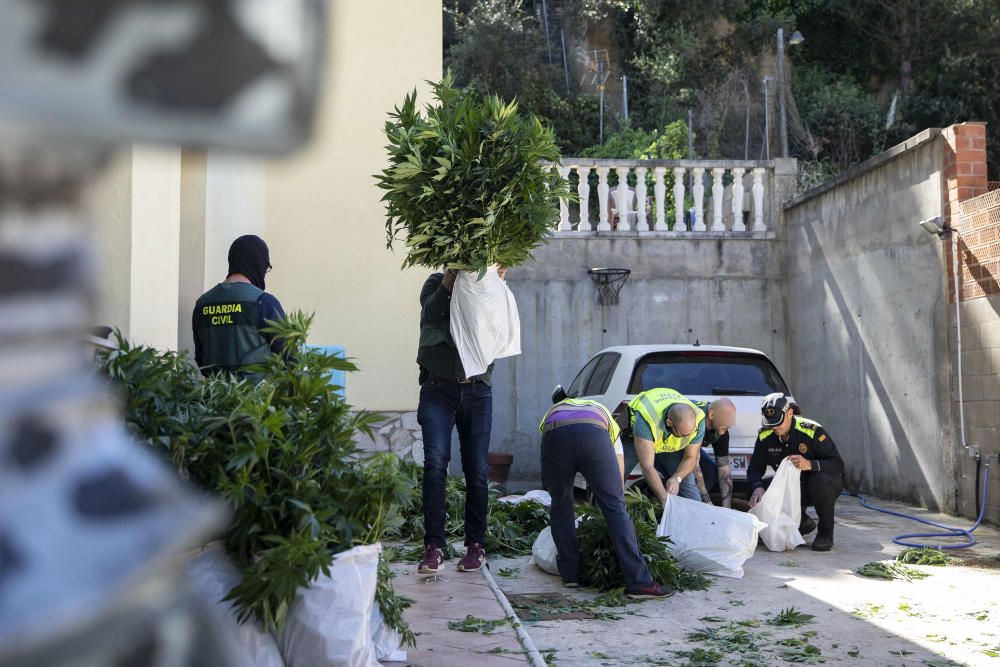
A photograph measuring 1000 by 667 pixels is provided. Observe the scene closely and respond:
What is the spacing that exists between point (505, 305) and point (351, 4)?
18.6ft

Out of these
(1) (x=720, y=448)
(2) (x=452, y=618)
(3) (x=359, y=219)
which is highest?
(3) (x=359, y=219)

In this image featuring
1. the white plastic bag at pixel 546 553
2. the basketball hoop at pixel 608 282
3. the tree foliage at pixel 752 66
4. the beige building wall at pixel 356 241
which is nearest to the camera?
the white plastic bag at pixel 546 553

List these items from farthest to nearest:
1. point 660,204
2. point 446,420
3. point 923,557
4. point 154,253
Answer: point 660,204 → point 923,557 → point 446,420 → point 154,253

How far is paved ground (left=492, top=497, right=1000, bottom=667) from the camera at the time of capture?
482 cm

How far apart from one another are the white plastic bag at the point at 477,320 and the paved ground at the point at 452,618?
4.07 feet

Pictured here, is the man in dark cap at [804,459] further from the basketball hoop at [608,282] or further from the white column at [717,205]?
the white column at [717,205]

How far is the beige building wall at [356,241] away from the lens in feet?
33.5

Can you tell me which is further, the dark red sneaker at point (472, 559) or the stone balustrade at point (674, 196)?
the stone balustrade at point (674, 196)

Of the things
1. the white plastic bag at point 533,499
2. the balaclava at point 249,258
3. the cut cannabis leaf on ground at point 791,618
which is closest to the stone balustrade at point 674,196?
the white plastic bag at point 533,499

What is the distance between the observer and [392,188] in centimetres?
595

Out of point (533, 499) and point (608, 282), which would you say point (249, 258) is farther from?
point (608, 282)

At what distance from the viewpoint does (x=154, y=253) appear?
18.5 ft

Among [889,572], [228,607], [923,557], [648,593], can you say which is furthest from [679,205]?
[228,607]

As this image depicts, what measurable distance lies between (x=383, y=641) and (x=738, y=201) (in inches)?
453
